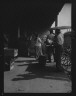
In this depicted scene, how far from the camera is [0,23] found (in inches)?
211

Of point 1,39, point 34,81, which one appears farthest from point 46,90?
point 1,39

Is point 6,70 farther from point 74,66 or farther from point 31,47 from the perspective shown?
point 31,47

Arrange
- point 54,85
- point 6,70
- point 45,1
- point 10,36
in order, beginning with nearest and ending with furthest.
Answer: point 45,1 → point 54,85 → point 6,70 → point 10,36

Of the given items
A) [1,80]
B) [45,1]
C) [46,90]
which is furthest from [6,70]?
[45,1]

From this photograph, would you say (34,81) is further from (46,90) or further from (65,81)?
(46,90)

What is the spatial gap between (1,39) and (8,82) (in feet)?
10.5

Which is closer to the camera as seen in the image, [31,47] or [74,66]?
[74,66]

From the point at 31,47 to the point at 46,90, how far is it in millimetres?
12603

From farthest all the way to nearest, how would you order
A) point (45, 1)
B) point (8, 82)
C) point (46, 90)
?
point (8, 82) → point (46, 90) → point (45, 1)

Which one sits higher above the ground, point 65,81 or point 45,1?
point 45,1

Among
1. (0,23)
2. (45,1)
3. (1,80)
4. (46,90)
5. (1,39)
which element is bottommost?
(46,90)

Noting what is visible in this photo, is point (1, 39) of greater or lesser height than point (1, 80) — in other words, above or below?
above

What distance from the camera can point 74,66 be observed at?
5.41 m

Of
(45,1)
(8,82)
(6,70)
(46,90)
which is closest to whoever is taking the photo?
(45,1)
